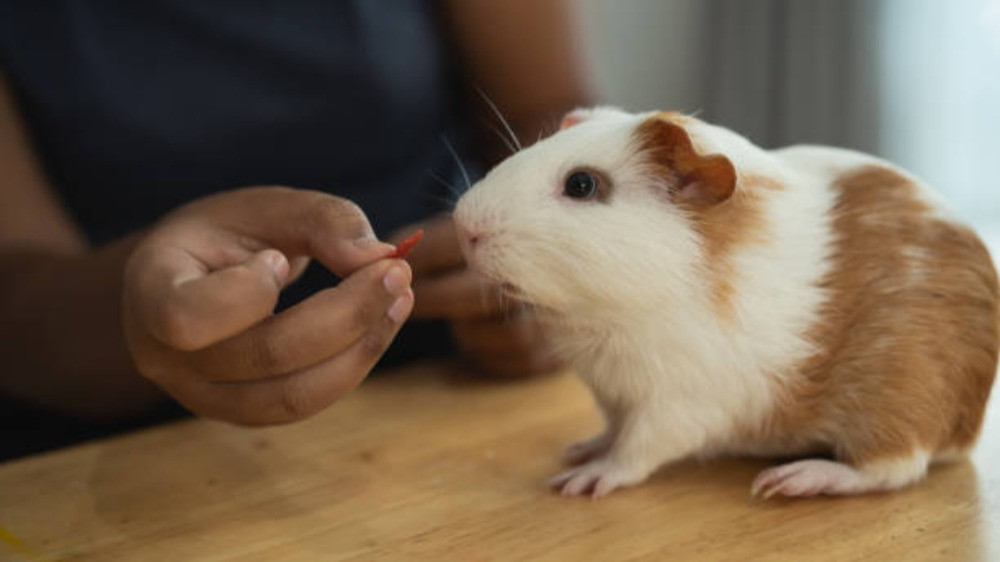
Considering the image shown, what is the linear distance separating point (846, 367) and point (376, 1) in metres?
1.01

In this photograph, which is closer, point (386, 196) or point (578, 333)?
point (578, 333)

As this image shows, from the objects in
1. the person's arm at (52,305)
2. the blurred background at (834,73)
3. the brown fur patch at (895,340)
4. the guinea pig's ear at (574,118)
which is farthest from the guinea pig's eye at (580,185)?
the blurred background at (834,73)

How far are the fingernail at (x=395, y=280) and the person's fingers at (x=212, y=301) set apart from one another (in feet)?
0.33

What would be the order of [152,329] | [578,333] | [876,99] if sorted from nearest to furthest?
[152,329], [578,333], [876,99]

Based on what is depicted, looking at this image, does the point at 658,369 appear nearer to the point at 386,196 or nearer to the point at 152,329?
the point at 152,329

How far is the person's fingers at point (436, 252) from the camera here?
56.9 inches

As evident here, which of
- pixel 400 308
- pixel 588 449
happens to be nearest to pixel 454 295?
pixel 588 449

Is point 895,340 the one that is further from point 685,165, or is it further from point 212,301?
point 212,301

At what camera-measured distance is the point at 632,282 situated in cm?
100

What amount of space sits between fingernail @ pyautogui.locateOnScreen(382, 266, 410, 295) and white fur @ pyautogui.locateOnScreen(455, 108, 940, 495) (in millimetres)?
76

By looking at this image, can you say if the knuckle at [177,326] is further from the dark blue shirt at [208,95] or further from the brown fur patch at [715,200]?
the dark blue shirt at [208,95]

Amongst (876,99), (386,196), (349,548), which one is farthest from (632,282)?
(876,99)

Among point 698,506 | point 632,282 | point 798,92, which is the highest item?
point 632,282

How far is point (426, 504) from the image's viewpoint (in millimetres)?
1110
